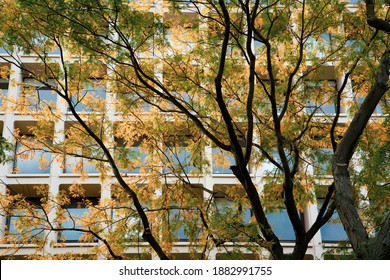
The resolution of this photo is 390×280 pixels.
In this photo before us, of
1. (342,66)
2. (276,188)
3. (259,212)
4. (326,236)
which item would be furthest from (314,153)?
(326,236)

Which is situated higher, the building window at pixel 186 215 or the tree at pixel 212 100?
the tree at pixel 212 100

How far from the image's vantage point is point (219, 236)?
872cm

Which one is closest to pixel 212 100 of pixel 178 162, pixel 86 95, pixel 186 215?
pixel 178 162

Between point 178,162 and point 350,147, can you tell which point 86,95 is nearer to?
point 178,162

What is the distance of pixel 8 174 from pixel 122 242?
10724mm

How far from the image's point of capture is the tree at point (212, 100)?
27.5 feet

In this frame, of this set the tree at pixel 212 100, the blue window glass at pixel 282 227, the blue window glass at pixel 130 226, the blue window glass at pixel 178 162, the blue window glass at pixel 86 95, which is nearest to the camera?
the tree at pixel 212 100

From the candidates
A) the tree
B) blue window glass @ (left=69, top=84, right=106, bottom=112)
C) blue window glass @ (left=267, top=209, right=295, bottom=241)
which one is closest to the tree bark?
the tree

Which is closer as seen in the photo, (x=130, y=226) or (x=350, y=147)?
(x=350, y=147)

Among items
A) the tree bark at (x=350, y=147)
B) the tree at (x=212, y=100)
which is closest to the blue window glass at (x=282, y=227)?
the tree at (x=212, y=100)

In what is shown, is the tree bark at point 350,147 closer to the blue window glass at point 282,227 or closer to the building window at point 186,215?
the building window at point 186,215

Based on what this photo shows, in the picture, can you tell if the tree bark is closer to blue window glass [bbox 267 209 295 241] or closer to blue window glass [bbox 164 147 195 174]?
blue window glass [bbox 164 147 195 174]

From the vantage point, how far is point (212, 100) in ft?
35.4

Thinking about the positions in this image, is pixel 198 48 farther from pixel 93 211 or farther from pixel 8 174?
pixel 8 174
